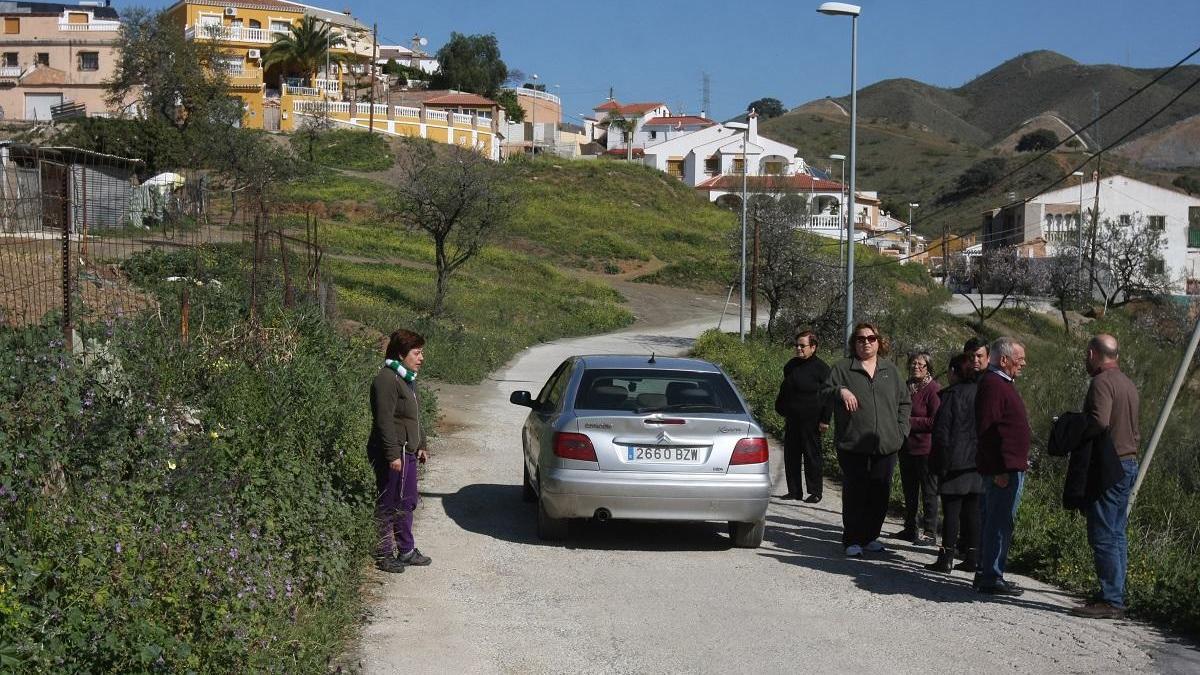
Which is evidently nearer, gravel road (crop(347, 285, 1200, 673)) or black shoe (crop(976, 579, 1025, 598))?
gravel road (crop(347, 285, 1200, 673))

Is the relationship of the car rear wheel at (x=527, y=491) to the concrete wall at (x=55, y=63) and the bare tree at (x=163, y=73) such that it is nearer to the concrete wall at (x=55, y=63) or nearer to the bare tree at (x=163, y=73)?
the bare tree at (x=163, y=73)

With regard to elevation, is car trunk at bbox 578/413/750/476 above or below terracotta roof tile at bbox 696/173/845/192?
below

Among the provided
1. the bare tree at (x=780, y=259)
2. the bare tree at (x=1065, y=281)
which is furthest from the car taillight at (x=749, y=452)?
the bare tree at (x=1065, y=281)

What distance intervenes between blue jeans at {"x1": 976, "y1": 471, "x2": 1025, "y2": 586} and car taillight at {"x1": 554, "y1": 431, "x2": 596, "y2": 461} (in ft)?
9.33

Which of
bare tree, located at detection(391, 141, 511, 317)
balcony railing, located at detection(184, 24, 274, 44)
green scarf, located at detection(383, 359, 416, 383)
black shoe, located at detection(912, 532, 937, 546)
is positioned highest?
balcony railing, located at detection(184, 24, 274, 44)

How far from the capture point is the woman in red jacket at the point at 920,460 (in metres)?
10.2

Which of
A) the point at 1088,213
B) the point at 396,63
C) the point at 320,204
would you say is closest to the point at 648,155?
the point at 396,63

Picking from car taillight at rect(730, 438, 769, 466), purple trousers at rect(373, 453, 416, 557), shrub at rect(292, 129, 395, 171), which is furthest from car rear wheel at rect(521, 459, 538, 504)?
shrub at rect(292, 129, 395, 171)

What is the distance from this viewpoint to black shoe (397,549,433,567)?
859 centimetres

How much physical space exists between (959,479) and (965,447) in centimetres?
25

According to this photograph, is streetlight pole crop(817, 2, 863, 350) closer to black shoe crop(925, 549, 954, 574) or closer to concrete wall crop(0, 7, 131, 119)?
black shoe crop(925, 549, 954, 574)

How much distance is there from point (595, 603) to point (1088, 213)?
71046 millimetres

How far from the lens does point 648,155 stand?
100 meters

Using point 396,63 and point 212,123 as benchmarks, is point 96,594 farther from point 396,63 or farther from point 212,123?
point 396,63
